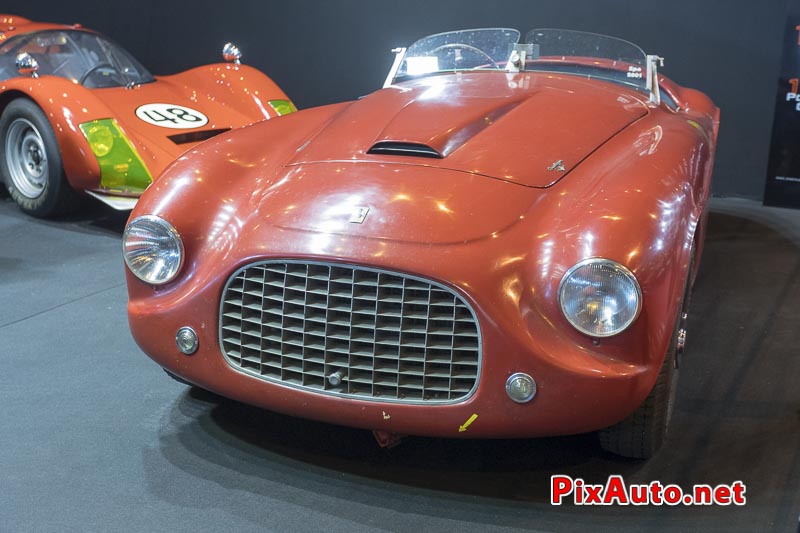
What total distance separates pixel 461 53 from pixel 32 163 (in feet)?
8.30

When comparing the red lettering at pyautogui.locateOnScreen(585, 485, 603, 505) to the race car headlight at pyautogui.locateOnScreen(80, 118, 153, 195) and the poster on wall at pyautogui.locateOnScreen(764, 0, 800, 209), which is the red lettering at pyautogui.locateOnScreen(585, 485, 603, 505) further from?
the poster on wall at pyautogui.locateOnScreen(764, 0, 800, 209)

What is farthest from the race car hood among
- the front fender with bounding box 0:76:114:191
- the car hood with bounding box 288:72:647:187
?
the car hood with bounding box 288:72:647:187

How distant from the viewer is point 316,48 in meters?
7.08

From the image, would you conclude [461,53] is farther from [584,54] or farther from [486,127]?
[486,127]

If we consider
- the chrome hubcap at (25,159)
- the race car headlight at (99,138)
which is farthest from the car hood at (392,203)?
the chrome hubcap at (25,159)

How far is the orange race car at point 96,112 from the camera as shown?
443 cm

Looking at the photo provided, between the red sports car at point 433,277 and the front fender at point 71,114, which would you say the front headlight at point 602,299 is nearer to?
the red sports car at point 433,277

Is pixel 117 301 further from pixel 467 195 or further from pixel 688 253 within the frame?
pixel 688 253

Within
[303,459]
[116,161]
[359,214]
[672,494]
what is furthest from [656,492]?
[116,161]

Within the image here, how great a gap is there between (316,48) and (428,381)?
5.37 m

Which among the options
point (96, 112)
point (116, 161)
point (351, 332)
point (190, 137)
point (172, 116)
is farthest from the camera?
point (172, 116)

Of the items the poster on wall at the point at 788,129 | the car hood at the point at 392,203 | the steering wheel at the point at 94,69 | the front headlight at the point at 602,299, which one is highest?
the car hood at the point at 392,203

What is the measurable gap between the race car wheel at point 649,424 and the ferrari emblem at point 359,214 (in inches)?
32.5

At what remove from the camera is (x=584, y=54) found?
376 centimetres
